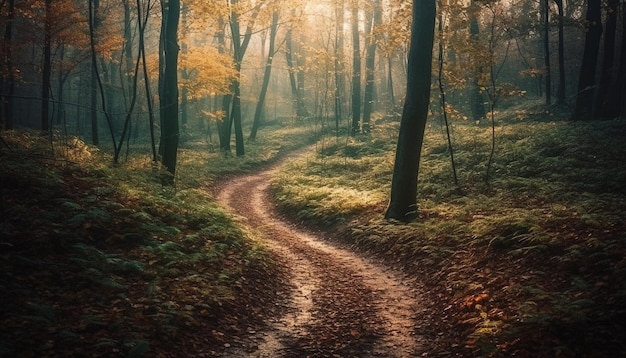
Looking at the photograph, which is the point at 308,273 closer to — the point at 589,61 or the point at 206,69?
the point at 206,69

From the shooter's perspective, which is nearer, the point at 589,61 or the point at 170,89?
the point at 170,89

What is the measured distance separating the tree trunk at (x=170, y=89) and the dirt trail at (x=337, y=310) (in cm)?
621

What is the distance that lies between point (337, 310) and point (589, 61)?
21.1 metres

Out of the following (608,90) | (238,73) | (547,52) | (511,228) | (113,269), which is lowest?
(113,269)

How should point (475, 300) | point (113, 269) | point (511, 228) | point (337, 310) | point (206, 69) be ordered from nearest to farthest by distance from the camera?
point (475, 300) → point (113, 269) → point (337, 310) → point (511, 228) → point (206, 69)

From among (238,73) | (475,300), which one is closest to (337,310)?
(475,300)

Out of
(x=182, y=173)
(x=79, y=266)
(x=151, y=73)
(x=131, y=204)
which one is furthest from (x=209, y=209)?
(x=151, y=73)

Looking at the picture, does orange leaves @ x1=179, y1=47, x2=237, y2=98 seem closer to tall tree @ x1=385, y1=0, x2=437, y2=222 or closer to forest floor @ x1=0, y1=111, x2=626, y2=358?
forest floor @ x1=0, y1=111, x2=626, y2=358

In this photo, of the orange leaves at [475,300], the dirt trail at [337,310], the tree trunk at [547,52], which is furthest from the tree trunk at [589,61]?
the orange leaves at [475,300]

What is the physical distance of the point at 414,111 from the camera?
11.3m

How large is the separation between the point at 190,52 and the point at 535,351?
22764 millimetres

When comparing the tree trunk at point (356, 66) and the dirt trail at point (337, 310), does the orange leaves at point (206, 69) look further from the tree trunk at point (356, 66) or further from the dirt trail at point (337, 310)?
the dirt trail at point (337, 310)

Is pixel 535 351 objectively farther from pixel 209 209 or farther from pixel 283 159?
pixel 283 159

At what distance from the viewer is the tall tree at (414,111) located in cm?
1095
